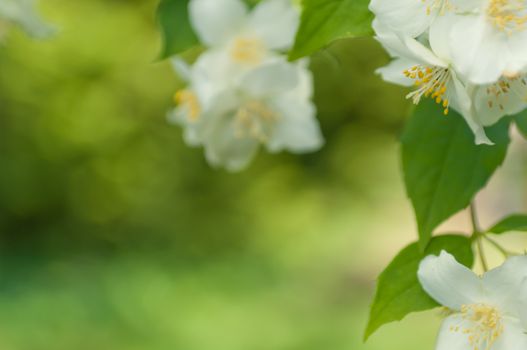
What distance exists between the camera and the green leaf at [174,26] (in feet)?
3.51

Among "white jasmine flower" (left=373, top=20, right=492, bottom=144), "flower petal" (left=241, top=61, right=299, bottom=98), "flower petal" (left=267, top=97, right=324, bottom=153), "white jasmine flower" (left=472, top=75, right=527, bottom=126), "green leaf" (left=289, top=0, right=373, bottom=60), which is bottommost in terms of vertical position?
"flower petal" (left=267, top=97, right=324, bottom=153)

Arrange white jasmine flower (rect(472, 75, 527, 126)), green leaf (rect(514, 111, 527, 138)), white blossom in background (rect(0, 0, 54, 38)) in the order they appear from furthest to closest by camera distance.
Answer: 1. white blossom in background (rect(0, 0, 54, 38))
2. green leaf (rect(514, 111, 527, 138))
3. white jasmine flower (rect(472, 75, 527, 126))

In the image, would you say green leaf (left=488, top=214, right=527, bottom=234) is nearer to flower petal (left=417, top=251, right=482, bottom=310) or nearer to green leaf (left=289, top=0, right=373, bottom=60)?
flower petal (left=417, top=251, right=482, bottom=310)

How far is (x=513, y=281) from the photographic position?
2.77 ft

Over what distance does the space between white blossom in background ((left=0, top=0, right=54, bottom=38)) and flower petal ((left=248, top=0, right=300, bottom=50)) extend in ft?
1.06

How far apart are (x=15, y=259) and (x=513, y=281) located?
597cm

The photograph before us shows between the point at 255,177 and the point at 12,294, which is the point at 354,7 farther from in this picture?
the point at 255,177

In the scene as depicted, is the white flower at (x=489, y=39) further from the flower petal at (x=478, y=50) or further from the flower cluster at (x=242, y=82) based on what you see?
the flower cluster at (x=242, y=82)

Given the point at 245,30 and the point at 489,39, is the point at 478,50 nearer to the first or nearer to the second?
the point at 489,39

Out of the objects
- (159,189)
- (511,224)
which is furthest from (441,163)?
(159,189)

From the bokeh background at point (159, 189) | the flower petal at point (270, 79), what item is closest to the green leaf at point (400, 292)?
the flower petal at point (270, 79)

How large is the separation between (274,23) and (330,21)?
18.4 inches

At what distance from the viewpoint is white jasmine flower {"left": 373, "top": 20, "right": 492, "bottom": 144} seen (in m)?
0.73

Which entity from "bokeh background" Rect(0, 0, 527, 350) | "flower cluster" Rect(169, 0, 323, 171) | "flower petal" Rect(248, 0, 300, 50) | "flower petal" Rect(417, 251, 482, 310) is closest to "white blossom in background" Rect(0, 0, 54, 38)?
"flower cluster" Rect(169, 0, 323, 171)
